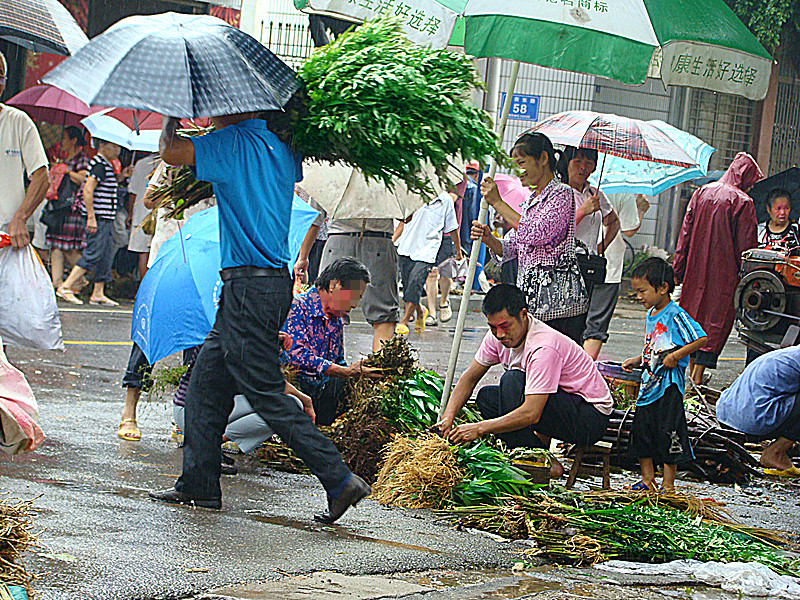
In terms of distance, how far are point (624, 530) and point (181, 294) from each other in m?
2.67

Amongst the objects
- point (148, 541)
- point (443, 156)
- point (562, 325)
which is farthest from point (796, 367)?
point (148, 541)

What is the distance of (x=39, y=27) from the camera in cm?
582

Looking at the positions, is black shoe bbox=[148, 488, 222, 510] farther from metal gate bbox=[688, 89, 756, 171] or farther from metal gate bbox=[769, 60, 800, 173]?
metal gate bbox=[769, 60, 800, 173]

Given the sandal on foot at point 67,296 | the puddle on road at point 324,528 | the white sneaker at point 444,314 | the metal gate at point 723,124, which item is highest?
the metal gate at point 723,124

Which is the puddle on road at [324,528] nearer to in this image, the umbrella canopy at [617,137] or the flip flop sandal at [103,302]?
the umbrella canopy at [617,137]

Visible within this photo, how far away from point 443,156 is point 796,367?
104 inches

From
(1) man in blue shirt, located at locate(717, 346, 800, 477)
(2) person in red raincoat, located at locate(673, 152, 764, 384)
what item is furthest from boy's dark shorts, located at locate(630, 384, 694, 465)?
(2) person in red raincoat, located at locate(673, 152, 764, 384)

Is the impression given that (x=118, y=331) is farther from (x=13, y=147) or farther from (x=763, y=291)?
(x=763, y=291)

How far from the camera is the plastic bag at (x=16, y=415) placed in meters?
3.21

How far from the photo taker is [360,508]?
17.2ft

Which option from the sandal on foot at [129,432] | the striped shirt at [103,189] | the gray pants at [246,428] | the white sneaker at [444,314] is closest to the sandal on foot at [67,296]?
the striped shirt at [103,189]

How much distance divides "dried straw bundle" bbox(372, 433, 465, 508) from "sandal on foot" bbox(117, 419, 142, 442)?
5.69 ft

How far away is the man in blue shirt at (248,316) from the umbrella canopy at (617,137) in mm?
3225

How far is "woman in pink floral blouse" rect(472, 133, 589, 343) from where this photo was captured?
6.37 meters
